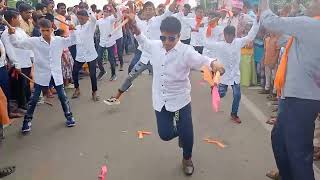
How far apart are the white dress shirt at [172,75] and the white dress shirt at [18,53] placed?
335 cm

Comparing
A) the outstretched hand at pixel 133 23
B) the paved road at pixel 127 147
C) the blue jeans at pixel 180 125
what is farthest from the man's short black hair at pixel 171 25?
the paved road at pixel 127 147

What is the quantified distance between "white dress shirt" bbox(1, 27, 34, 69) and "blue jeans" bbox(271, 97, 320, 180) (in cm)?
487

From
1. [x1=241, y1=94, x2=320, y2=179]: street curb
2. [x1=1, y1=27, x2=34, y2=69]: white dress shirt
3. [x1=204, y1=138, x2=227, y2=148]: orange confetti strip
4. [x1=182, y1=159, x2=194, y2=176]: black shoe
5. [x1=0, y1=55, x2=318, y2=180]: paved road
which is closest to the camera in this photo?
[x1=182, y1=159, x2=194, y2=176]: black shoe

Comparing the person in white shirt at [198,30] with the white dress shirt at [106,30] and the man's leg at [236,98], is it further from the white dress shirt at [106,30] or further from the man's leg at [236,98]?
the man's leg at [236,98]

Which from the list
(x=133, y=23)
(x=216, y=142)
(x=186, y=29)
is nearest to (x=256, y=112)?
(x=216, y=142)

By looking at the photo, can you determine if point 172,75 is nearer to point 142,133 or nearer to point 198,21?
point 142,133

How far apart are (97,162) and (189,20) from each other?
24.9ft

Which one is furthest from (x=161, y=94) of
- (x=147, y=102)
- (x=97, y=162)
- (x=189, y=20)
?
(x=189, y=20)

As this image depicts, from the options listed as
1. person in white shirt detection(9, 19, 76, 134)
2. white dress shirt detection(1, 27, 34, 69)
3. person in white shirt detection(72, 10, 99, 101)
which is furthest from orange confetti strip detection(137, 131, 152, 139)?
white dress shirt detection(1, 27, 34, 69)

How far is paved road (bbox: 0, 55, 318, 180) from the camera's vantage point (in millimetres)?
4613

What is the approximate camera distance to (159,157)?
5055 millimetres

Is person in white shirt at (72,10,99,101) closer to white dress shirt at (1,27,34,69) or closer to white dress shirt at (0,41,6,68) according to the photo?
white dress shirt at (1,27,34,69)

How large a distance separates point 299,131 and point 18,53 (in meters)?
5.64

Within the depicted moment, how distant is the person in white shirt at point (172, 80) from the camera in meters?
4.20
